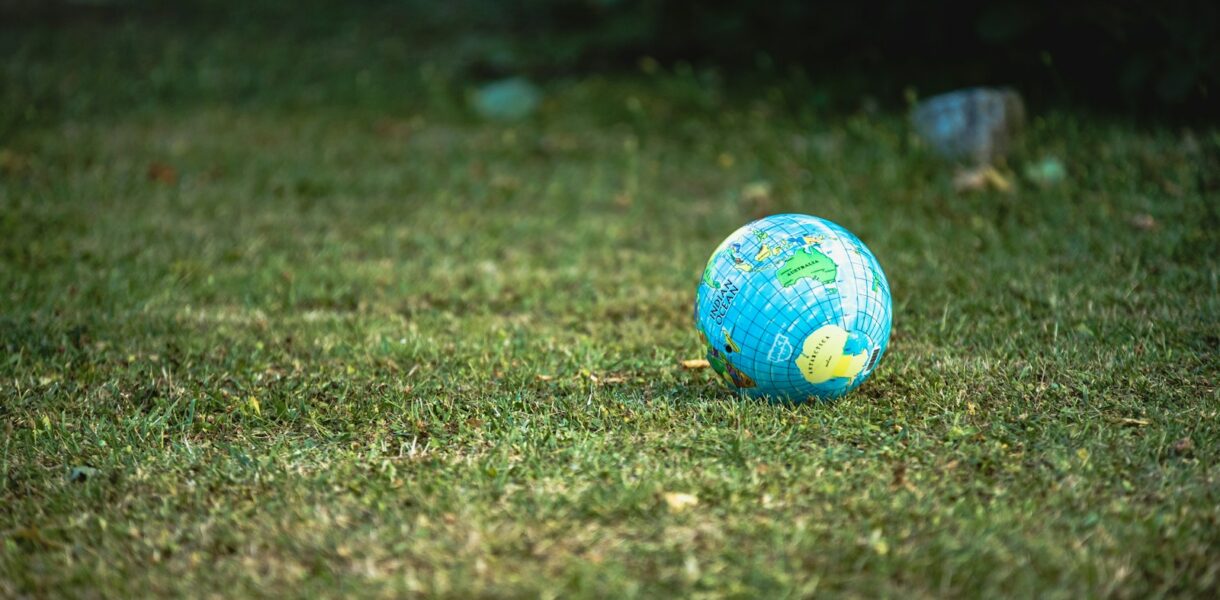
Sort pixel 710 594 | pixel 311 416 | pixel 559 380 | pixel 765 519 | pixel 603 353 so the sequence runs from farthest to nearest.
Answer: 1. pixel 603 353
2. pixel 559 380
3. pixel 311 416
4. pixel 765 519
5. pixel 710 594

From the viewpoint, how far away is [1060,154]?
6539mm

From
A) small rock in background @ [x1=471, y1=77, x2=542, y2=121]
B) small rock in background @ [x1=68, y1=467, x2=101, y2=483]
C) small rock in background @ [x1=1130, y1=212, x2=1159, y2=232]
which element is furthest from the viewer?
small rock in background @ [x1=471, y1=77, x2=542, y2=121]

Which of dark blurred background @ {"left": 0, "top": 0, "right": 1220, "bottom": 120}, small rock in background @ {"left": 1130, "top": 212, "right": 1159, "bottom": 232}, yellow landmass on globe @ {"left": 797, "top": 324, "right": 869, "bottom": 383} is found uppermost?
dark blurred background @ {"left": 0, "top": 0, "right": 1220, "bottom": 120}

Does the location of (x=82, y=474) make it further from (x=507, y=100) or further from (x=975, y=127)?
(x=507, y=100)

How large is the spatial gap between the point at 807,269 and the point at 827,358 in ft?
0.97

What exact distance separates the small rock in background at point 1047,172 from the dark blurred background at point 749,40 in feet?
2.11

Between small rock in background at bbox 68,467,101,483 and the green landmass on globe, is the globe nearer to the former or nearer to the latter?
the green landmass on globe

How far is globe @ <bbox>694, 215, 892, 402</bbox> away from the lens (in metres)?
3.42

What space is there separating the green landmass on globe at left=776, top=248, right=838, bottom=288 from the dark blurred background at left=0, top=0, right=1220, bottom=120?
12.2 feet

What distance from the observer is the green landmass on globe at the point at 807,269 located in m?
3.43

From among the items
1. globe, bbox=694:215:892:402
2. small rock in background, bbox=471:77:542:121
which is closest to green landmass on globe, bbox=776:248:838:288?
globe, bbox=694:215:892:402

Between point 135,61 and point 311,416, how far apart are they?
737cm

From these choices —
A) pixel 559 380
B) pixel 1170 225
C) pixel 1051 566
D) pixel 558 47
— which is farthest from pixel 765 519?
pixel 558 47

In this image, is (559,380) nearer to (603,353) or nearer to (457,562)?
(603,353)
